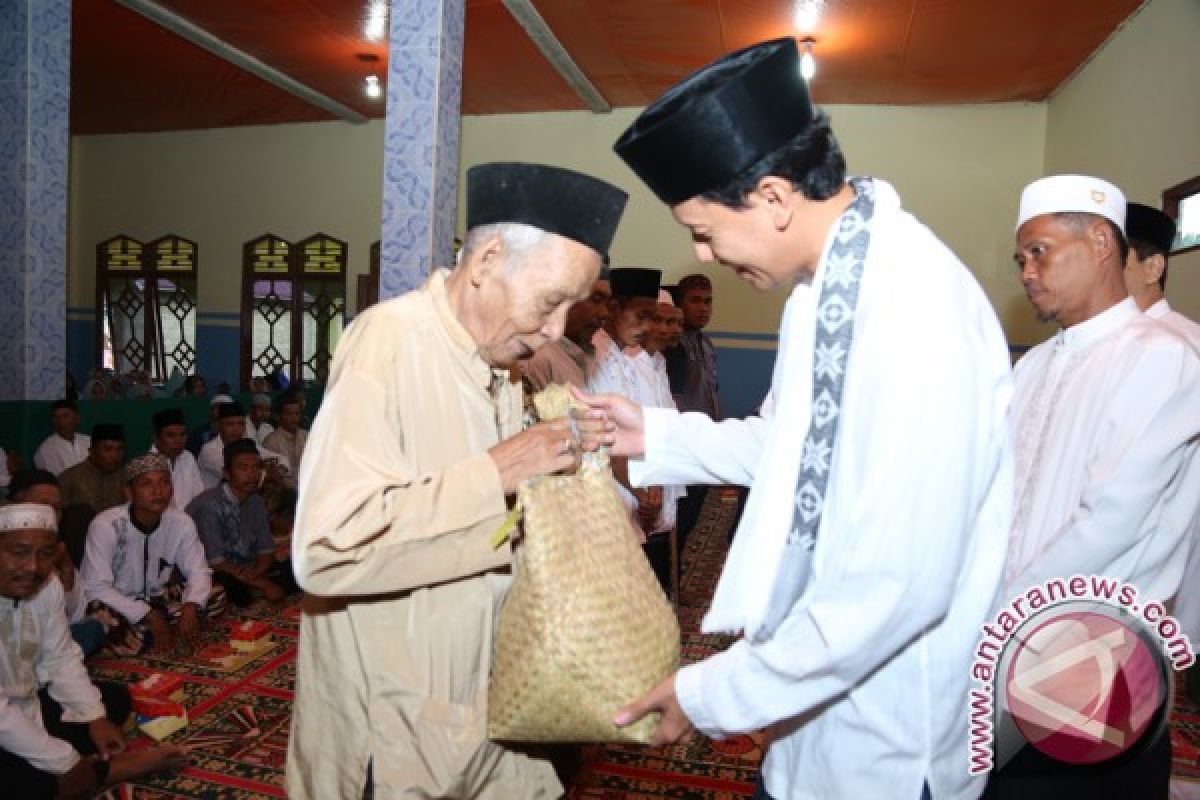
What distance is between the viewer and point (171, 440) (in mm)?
5840

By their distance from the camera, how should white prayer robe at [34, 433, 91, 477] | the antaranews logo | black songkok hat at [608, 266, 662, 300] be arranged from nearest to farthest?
the antaranews logo < black songkok hat at [608, 266, 662, 300] < white prayer robe at [34, 433, 91, 477]

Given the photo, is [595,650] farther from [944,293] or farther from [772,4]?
[772,4]

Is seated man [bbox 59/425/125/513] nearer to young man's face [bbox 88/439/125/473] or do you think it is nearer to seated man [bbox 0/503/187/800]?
young man's face [bbox 88/439/125/473]

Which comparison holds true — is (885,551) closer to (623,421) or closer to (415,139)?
(623,421)

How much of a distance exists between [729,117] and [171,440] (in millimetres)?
5627

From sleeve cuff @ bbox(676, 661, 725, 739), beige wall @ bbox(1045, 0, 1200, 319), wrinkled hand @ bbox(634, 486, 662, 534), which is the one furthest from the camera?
beige wall @ bbox(1045, 0, 1200, 319)

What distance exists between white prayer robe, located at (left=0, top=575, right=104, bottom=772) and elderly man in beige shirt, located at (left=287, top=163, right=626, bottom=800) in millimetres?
1801

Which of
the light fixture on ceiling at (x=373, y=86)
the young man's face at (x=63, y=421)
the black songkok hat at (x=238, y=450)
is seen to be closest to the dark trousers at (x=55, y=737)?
the black songkok hat at (x=238, y=450)

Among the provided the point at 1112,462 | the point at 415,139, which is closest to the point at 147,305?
the point at 415,139

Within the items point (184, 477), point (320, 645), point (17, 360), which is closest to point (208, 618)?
point (184, 477)

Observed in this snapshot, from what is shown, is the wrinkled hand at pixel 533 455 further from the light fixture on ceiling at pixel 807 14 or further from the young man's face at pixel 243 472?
the light fixture on ceiling at pixel 807 14

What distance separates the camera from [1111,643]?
1650 mm

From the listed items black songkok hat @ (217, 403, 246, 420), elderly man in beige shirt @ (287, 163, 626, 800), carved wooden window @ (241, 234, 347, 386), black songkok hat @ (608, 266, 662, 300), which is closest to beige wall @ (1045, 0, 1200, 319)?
black songkok hat @ (608, 266, 662, 300)

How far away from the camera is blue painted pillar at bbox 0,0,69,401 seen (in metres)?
4.99
